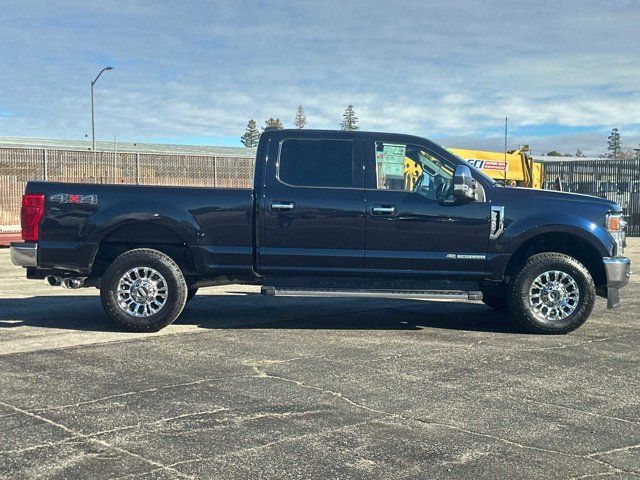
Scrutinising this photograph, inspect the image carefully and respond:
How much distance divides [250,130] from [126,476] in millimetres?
119124

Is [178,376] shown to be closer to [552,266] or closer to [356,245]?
[356,245]

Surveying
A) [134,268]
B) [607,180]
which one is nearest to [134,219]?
[134,268]

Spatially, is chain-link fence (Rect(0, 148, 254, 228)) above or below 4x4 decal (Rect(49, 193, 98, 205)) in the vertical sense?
above

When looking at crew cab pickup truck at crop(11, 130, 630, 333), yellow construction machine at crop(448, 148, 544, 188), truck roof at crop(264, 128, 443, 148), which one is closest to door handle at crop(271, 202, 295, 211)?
crew cab pickup truck at crop(11, 130, 630, 333)

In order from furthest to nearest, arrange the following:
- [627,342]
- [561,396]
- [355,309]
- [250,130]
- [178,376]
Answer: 1. [250,130]
2. [355,309]
3. [627,342]
4. [178,376]
5. [561,396]

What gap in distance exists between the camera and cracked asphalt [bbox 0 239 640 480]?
4121 millimetres

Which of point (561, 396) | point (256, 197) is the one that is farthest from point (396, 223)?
point (561, 396)

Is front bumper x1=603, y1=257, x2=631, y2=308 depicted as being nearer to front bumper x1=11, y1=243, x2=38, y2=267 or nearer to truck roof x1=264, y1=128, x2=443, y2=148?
truck roof x1=264, y1=128, x2=443, y2=148

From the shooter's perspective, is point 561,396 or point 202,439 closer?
point 202,439

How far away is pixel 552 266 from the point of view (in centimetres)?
794

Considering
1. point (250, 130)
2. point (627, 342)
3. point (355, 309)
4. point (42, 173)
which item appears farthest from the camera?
point (250, 130)

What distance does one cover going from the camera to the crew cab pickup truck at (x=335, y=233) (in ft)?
25.5

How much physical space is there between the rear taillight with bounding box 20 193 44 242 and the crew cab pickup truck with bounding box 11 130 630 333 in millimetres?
14

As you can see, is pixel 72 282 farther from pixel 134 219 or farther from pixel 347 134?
pixel 347 134
